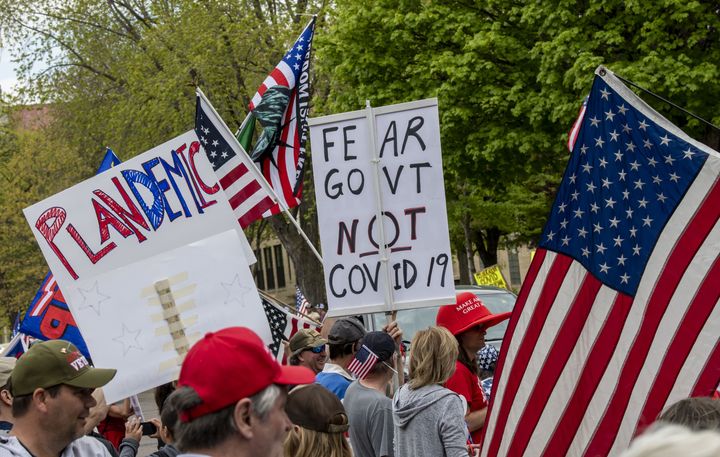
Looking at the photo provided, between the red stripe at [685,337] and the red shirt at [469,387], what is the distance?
1648 millimetres

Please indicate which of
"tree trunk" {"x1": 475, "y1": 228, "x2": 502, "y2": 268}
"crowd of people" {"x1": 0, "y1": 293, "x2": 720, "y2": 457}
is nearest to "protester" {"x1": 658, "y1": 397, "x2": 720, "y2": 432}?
"crowd of people" {"x1": 0, "y1": 293, "x2": 720, "y2": 457}

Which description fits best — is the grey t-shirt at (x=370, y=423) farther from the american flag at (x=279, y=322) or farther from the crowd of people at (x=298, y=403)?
the american flag at (x=279, y=322)

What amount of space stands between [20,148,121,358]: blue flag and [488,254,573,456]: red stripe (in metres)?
4.02

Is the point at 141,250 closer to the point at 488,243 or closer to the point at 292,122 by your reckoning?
the point at 292,122

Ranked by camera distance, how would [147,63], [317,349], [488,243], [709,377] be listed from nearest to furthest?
[709,377] < [317,349] < [147,63] < [488,243]

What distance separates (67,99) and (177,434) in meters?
31.2

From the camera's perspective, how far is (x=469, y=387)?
21.2 ft

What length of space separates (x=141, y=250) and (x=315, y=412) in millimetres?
1839

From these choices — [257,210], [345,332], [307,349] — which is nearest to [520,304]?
[345,332]

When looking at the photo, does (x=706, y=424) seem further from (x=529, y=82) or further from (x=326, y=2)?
(x=326, y=2)

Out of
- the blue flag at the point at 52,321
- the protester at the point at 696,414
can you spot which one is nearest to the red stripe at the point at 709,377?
the protester at the point at 696,414

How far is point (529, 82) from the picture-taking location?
22234 mm

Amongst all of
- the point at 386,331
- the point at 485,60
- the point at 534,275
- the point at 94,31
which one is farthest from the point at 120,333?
the point at 94,31

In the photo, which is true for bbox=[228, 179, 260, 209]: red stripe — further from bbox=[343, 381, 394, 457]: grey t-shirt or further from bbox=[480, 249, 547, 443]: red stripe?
bbox=[480, 249, 547, 443]: red stripe
